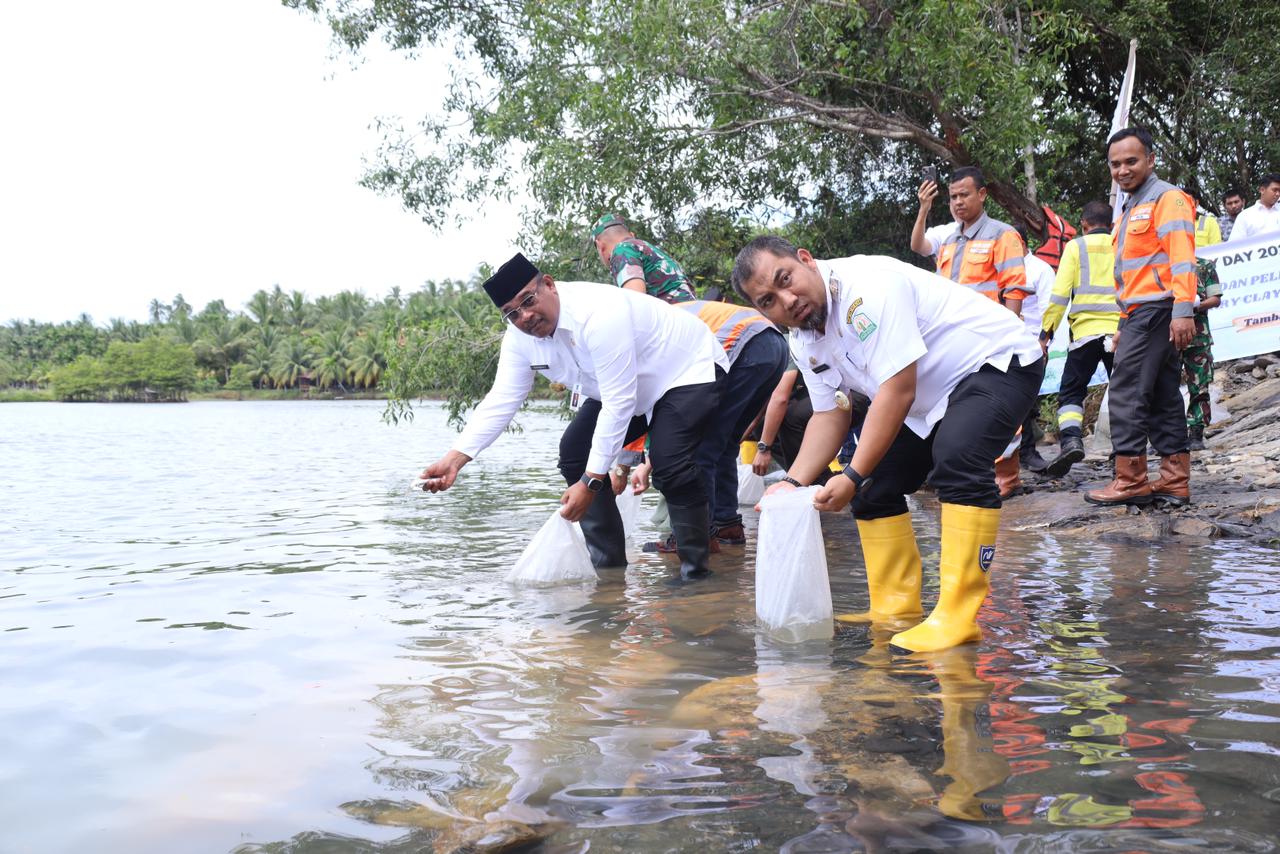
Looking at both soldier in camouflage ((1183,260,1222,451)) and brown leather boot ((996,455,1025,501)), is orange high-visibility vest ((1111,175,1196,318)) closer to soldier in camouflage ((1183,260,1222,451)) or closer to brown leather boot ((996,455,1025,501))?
soldier in camouflage ((1183,260,1222,451))

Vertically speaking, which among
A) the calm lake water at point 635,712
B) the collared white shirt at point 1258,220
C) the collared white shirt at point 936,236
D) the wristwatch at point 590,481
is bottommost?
the calm lake water at point 635,712

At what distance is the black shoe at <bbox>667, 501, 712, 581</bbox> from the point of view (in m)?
5.04

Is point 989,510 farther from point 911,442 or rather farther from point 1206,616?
point 1206,616

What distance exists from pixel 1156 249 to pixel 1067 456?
2.49 metres

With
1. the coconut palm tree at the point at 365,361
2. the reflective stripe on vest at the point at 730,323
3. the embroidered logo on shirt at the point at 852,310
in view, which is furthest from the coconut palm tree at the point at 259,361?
the embroidered logo on shirt at the point at 852,310

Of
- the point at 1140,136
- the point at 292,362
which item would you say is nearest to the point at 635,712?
the point at 1140,136

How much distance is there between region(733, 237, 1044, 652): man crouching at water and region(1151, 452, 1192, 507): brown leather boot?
2.91m

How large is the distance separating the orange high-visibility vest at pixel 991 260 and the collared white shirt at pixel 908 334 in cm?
348

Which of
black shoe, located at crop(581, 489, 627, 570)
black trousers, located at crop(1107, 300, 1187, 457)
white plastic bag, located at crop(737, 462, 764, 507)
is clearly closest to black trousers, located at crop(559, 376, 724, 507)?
black shoe, located at crop(581, 489, 627, 570)

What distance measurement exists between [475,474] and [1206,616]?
11104mm

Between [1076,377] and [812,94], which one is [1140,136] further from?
[812,94]

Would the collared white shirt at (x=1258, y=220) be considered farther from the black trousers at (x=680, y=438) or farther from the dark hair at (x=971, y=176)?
the black trousers at (x=680, y=438)

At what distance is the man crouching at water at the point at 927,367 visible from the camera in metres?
3.33

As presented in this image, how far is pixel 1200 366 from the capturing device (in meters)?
8.30
